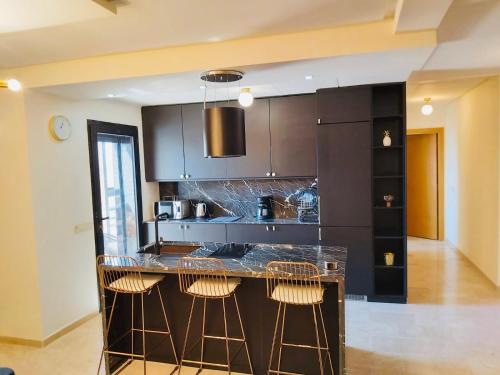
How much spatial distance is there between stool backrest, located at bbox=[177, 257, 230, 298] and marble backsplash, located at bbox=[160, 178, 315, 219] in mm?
2470

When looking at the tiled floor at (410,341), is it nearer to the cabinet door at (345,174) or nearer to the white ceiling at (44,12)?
the cabinet door at (345,174)

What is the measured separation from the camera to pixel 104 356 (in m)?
3.08

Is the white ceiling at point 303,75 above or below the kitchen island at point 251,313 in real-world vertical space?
above

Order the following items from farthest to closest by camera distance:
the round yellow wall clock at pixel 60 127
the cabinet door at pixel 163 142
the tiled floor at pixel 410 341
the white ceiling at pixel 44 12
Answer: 1. the cabinet door at pixel 163 142
2. the round yellow wall clock at pixel 60 127
3. the tiled floor at pixel 410 341
4. the white ceiling at pixel 44 12

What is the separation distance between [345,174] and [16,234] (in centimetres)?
333

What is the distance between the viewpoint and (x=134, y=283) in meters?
2.85

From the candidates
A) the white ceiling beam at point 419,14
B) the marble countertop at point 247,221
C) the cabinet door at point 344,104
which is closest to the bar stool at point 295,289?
the white ceiling beam at point 419,14

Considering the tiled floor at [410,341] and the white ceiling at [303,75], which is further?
the tiled floor at [410,341]

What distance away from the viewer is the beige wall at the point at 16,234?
11.1ft

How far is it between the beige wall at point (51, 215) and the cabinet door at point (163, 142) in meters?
1.09

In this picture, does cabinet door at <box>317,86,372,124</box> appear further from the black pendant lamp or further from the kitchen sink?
the kitchen sink

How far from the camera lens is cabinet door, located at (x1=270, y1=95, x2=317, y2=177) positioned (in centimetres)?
462

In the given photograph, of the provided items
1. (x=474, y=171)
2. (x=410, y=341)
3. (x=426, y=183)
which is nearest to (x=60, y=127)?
(x=410, y=341)

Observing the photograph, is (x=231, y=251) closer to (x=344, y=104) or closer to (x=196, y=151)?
(x=344, y=104)
